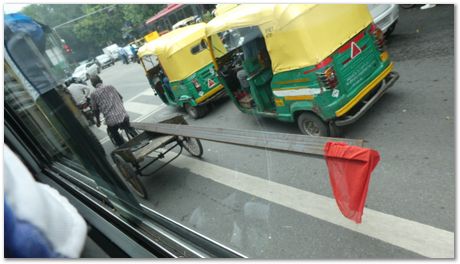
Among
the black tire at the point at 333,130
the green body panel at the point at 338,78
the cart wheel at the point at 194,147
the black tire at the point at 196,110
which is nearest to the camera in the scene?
the green body panel at the point at 338,78

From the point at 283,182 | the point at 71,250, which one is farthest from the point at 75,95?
the point at 283,182

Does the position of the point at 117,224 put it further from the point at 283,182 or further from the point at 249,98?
the point at 249,98

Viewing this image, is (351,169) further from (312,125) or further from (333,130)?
(312,125)

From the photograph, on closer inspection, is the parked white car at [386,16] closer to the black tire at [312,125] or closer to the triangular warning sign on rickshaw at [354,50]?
the triangular warning sign on rickshaw at [354,50]

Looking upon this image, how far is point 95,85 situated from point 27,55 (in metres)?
0.65

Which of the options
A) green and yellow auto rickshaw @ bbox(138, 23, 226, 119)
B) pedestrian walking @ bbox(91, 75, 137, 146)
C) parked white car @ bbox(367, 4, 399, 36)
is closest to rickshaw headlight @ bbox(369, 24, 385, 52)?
parked white car @ bbox(367, 4, 399, 36)

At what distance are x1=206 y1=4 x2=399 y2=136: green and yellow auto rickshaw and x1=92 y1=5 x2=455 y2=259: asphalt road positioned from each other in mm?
419

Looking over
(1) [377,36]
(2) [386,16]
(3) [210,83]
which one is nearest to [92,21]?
(1) [377,36]

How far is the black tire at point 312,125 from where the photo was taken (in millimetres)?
3786

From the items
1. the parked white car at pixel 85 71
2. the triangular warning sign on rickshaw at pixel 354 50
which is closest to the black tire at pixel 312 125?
the triangular warning sign on rickshaw at pixel 354 50

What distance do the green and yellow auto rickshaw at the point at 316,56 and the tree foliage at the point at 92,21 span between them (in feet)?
6.26

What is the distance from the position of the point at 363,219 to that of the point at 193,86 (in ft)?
12.5

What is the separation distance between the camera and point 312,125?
158 inches

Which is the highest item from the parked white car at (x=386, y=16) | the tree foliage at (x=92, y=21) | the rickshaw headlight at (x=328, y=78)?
Result: the tree foliage at (x=92, y=21)
